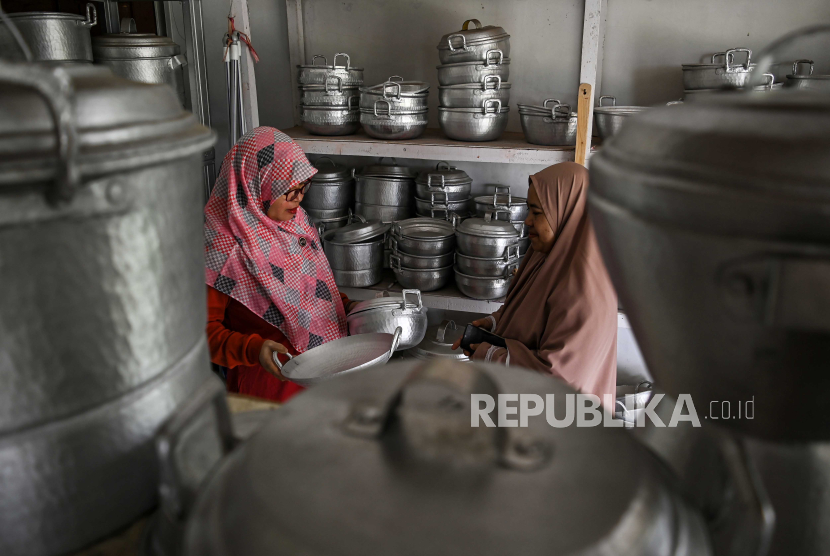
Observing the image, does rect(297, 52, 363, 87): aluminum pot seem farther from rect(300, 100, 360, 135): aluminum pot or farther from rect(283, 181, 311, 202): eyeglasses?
rect(283, 181, 311, 202): eyeglasses

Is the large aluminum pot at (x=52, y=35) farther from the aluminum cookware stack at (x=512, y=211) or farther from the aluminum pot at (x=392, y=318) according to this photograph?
the aluminum cookware stack at (x=512, y=211)

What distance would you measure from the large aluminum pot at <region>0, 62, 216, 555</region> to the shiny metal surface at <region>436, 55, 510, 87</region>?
1.60 meters

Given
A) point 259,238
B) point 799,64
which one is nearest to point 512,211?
point 259,238

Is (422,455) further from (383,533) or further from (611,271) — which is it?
(611,271)

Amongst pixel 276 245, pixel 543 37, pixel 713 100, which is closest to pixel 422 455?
pixel 713 100

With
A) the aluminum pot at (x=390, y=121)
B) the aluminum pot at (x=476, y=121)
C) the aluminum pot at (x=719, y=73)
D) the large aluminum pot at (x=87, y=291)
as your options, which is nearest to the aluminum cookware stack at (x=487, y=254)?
the aluminum pot at (x=476, y=121)

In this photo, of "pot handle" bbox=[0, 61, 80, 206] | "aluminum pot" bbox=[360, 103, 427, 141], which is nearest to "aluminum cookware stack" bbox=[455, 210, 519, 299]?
"aluminum pot" bbox=[360, 103, 427, 141]

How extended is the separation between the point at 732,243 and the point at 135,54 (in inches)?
98.1

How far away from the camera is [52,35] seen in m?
2.04

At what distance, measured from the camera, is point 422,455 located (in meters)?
0.43

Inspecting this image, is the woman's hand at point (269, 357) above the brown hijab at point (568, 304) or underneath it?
underneath

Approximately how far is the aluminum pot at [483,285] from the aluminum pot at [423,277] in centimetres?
7

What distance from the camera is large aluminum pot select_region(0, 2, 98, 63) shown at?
1978 mm

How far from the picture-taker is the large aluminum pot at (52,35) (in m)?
1.98
